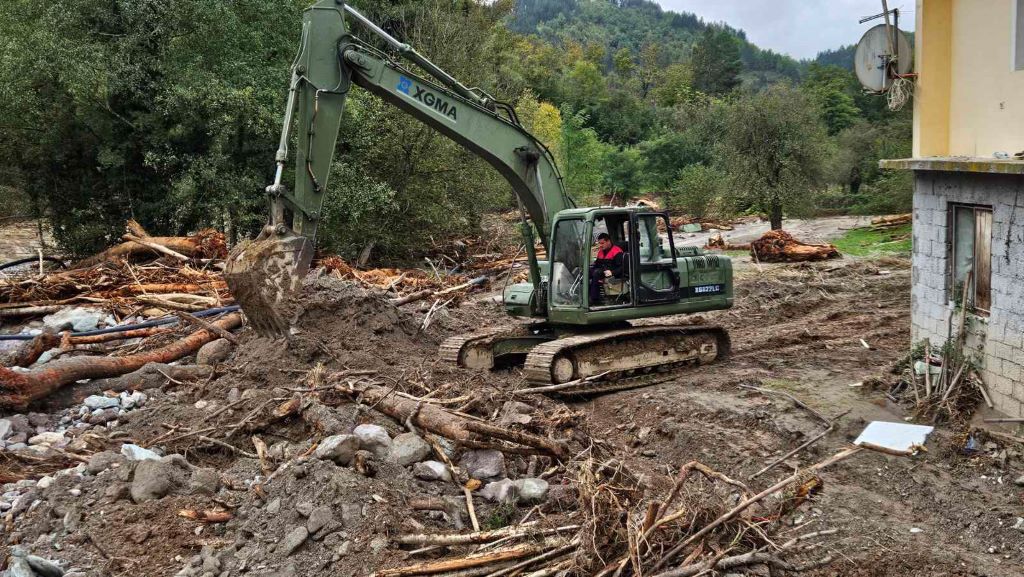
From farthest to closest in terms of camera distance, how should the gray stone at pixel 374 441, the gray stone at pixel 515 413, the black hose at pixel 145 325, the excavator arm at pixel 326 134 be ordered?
the black hose at pixel 145 325, the excavator arm at pixel 326 134, the gray stone at pixel 515 413, the gray stone at pixel 374 441

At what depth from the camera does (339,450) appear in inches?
296

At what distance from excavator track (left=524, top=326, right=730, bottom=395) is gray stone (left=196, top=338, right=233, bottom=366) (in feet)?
13.8

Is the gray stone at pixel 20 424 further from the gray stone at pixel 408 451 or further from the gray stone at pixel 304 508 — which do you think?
the gray stone at pixel 304 508

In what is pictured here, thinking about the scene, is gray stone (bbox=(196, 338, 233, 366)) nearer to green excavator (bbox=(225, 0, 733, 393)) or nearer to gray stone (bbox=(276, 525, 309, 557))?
green excavator (bbox=(225, 0, 733, 393))

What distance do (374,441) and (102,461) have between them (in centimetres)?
241

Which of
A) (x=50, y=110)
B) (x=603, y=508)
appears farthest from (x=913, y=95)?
(x=50, y=110)

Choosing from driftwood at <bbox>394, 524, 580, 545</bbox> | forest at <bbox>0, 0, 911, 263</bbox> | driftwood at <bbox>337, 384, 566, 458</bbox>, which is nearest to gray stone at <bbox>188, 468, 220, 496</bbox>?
driftwood at <bbox>337, 384, 566, 458</bbox>

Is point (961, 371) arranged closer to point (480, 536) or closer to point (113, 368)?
point (480, 536)

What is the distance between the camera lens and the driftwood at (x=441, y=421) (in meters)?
7.82

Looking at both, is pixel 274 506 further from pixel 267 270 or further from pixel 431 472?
pixel 267 270

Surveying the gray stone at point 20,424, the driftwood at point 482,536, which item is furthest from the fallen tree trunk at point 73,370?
the driftwood at point 482,536

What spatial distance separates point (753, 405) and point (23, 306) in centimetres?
1238

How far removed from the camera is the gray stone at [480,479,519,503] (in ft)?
23.2

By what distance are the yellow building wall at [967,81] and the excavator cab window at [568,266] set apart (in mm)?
4096
